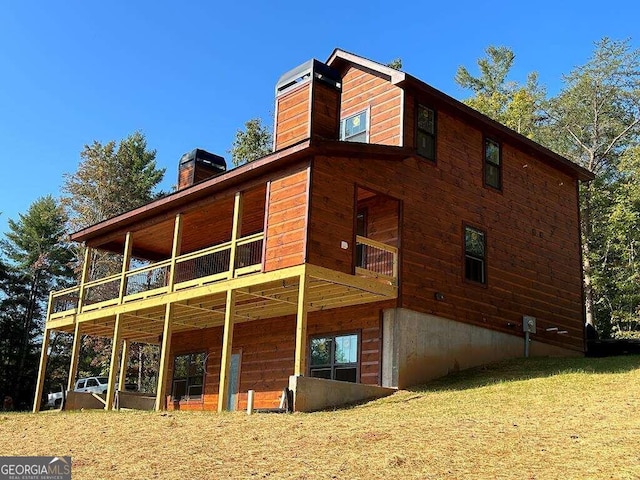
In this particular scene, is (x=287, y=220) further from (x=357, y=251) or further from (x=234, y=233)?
(x=357, y=251)

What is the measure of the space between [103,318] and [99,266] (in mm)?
19437

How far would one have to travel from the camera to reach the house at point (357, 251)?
15773 mm

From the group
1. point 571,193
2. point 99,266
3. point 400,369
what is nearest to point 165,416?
point 400,369

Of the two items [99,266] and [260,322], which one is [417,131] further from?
[99,266]

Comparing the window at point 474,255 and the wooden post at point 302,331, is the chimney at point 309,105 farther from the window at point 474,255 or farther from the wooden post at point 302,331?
Answer: the window at point 474,255

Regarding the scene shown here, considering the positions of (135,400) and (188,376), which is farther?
(188,376)

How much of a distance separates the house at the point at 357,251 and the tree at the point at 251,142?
869 inches

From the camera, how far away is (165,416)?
13.7 meters

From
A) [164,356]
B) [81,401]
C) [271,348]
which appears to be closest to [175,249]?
[164,356]

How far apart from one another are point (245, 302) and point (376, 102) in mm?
6537

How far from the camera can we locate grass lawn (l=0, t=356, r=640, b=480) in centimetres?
849

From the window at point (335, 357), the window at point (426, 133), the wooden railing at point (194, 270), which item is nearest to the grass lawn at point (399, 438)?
the window at point (335, 357)

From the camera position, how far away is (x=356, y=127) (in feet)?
63.8

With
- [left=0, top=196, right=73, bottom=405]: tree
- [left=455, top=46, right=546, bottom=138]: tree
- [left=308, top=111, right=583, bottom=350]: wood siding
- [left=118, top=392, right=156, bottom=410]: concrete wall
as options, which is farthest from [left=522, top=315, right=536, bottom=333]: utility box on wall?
[left=0, top=196, right=73, bottom=405]: tree
